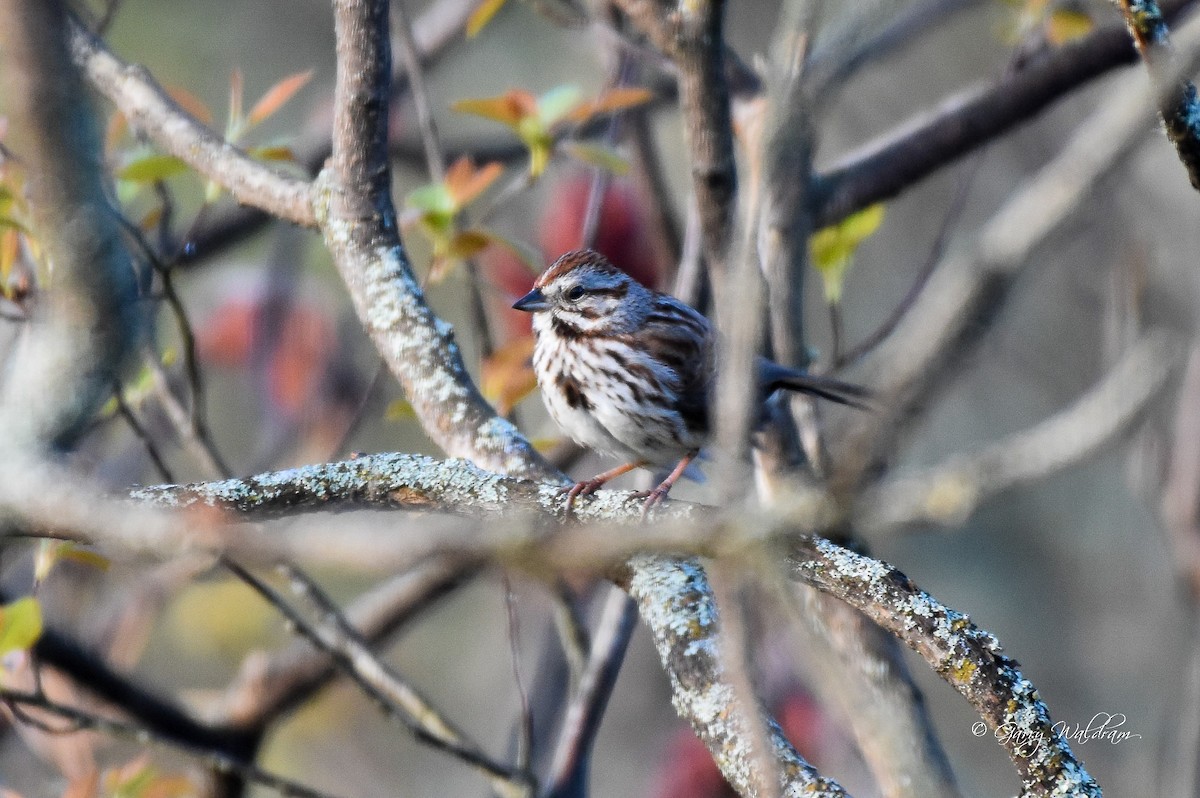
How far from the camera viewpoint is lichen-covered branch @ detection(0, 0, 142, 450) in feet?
3.06

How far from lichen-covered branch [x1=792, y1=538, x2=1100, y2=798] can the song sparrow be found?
118 cm

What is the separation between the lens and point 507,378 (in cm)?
303

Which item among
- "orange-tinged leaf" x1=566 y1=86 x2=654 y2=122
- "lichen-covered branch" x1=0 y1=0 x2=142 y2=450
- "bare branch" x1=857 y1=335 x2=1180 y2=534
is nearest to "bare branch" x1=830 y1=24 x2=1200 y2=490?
"bare branch" x1=857 y1=335 x2=1180 y2=534

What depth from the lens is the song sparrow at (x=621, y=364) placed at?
314 centimetres

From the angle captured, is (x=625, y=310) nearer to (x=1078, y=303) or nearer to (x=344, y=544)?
(x=344, y=544)

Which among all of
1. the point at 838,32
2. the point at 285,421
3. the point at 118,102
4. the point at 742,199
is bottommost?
the point at 838,32

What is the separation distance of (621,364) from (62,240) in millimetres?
2255

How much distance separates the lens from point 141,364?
2.92 metres

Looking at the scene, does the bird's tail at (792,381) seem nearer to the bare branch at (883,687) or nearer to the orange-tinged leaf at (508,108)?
the bare branch at (883,687)

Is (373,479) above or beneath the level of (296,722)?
beneath

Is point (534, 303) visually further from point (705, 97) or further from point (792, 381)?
point (705, 97)

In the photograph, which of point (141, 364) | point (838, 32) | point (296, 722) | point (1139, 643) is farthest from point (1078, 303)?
point (838, 32)

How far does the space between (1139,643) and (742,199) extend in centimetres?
468

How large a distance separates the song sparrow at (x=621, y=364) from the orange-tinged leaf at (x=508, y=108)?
0.54 metres
